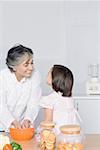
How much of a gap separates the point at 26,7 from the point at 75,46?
58 centimetres

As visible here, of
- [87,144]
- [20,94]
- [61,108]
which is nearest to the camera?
[87,144]

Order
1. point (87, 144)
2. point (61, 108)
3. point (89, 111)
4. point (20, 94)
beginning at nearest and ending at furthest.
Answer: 1. point (87, 144)
2. point (61, 108)
3. point (20, 94)
4. point (89, 111)

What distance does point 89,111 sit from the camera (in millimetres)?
3342

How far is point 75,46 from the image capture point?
3.51 metres

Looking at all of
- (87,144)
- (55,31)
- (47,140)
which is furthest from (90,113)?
(47,140)

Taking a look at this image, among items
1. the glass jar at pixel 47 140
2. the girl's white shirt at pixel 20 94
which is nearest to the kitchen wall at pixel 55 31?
the girl's white shirt at pixel 20 94

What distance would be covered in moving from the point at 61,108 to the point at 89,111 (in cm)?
123

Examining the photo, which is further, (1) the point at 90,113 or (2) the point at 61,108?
(1) the point at 90,113

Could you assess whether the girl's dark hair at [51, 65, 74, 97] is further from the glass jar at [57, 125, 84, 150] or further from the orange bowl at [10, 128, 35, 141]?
the glass jar at [57, 125, 84, 150]

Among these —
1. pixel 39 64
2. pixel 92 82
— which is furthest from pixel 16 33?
pixel 92 82

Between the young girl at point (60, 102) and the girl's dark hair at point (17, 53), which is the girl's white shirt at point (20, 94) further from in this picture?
the young girl at point (60, 102)

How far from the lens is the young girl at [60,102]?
2.14 m

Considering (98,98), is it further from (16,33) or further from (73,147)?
(73,147)

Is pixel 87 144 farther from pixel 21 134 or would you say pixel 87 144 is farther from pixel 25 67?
pixel 25 67
